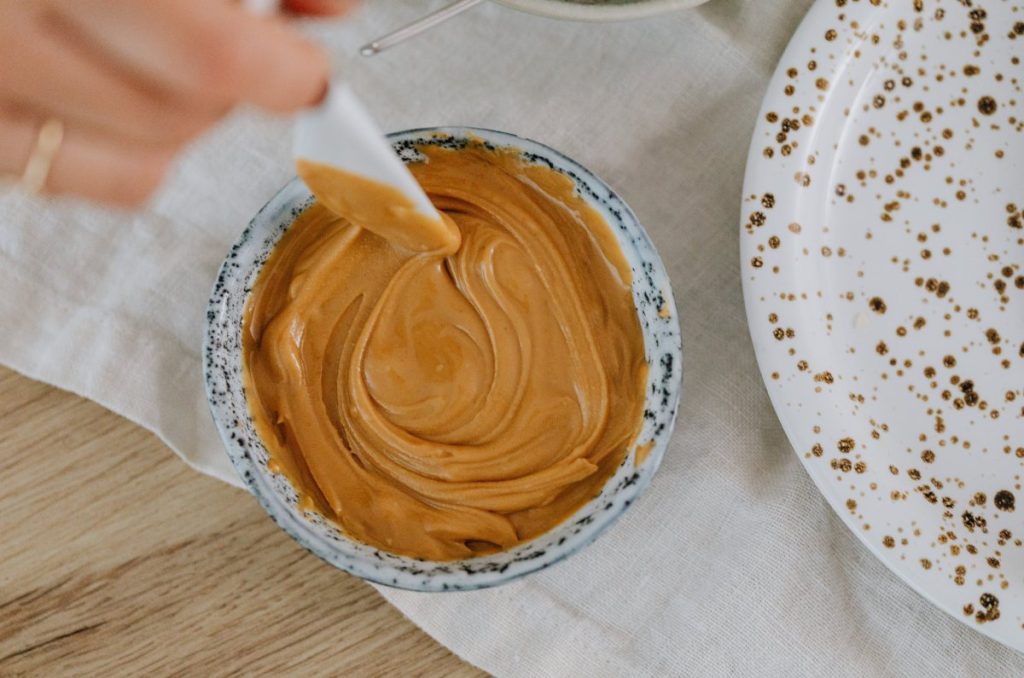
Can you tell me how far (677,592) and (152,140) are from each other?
0.60 metres

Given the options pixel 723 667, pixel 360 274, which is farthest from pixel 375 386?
pixel 723 667

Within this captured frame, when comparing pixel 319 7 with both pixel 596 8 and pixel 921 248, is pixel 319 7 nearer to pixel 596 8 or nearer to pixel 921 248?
pixel 596 8

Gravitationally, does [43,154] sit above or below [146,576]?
above

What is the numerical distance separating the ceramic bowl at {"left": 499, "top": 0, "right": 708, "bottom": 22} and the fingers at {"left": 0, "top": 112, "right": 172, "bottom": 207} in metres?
0.33

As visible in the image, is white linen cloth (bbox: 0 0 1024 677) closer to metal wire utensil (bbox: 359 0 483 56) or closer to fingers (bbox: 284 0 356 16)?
metal wire utensil (bbox: 359 0 483 56)

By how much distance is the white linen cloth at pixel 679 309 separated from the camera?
35.7 inches

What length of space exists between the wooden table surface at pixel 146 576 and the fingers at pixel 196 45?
0.48m

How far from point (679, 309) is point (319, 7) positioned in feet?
1.36

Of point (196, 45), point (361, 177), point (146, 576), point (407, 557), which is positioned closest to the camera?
point (196, 45)

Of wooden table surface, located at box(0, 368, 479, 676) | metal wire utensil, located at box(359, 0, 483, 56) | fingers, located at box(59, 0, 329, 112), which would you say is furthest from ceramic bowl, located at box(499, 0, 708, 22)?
wooden table surface, located at box(0, 368, 479, 676)

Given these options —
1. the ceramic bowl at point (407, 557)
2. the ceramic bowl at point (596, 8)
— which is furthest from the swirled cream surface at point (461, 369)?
the ceramic bowl at point (596, 8)

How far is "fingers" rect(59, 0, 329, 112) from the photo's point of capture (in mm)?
553

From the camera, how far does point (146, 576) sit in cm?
95

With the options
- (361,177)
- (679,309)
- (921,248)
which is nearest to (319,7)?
(361,177)
